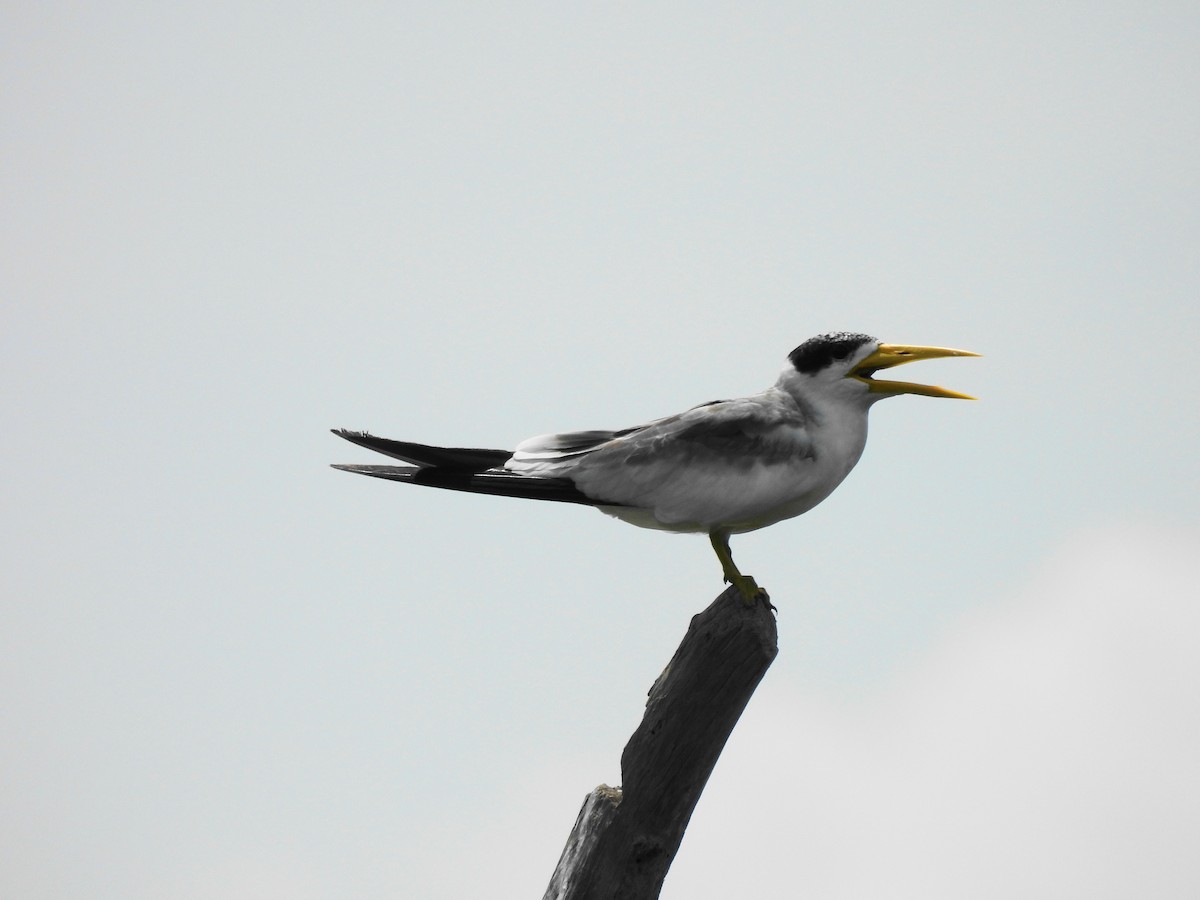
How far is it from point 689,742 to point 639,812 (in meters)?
0.38

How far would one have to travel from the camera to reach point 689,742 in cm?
465

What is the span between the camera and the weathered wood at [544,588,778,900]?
15.2ft

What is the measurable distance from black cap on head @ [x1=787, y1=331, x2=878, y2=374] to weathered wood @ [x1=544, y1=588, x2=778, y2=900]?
138 centimetres

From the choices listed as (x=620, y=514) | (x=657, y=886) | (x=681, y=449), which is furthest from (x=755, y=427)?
(x=657, y=886)

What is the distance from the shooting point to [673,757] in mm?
4645

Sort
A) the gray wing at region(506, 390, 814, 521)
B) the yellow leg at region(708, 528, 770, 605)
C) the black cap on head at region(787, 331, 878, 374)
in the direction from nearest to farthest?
1. the yellow leg at region(708, 528, 770, 605)
2. the gray wing at region(506, 390, 814, 521)
3. the black cap on head at region(787, 331, 878, 374)

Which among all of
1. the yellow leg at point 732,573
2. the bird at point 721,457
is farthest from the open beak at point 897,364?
the yellow leg at point 732,573

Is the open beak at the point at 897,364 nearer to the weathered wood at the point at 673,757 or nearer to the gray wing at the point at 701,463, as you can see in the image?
the gray wing at the point at 701,463

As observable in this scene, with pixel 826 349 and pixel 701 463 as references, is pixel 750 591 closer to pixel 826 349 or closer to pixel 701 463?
pixel 701 463

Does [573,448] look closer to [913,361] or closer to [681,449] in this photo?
[681,449]

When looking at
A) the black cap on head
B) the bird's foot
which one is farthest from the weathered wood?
the black cap on head

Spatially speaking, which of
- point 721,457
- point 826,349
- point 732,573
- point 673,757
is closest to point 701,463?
point 721,457

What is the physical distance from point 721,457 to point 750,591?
25.9 inches

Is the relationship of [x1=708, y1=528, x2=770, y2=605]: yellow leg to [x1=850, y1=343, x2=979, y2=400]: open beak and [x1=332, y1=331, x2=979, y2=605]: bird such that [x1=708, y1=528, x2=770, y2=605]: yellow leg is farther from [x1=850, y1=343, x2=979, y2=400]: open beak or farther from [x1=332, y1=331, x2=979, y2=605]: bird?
[x1=850, y1=343, x2=979, y2=400]: open beak
